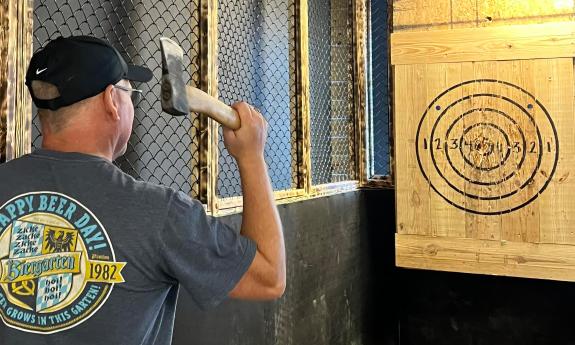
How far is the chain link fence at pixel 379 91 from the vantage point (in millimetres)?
2859

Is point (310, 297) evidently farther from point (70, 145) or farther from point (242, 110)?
point (70, 145)

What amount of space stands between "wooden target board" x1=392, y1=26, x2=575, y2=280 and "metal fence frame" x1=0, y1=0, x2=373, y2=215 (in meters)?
0.34

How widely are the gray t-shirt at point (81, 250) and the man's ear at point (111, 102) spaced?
92mm

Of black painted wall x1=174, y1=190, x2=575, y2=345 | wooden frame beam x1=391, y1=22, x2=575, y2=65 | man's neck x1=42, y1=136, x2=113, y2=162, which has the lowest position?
black painted wall x1=174, y1=190, x2=575, y2=345

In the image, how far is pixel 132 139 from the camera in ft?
4.75

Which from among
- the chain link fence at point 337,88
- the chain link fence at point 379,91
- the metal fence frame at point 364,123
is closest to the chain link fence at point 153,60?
the chain link fence at point 337,88

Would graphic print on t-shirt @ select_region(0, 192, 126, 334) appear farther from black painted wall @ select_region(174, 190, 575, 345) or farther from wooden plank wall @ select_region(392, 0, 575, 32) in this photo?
wooden plank wall @ select_region(392, 0, 575, 32)

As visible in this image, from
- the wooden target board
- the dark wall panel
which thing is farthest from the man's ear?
the wooden target board

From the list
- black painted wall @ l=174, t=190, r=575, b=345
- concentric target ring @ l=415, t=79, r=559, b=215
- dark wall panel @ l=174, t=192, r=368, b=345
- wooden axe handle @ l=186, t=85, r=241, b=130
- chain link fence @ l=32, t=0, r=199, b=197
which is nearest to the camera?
wooden axe handle @ l=186, t=85, r=241, b=130

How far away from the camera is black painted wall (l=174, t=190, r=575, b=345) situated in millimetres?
2139

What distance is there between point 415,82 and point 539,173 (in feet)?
2.28

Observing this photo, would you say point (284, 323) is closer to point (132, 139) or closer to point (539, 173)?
point (132, 139)

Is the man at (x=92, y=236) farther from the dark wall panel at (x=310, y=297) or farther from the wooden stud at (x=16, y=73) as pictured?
the dark wall panel at (x=310, y=297)

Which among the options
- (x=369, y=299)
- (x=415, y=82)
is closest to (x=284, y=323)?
(x=369, y=299)
